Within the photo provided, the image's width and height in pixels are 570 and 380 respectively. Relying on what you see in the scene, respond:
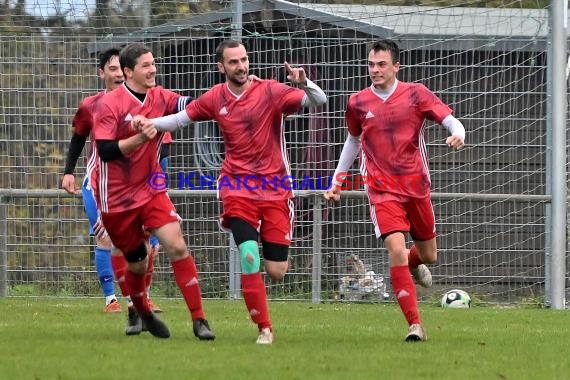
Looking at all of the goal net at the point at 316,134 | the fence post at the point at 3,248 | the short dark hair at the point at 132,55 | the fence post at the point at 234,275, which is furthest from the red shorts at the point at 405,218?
the fence post at the point at 3,248

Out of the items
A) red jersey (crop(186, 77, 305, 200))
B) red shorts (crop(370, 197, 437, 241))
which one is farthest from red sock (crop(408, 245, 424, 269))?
red jersey (crop(186, 77, 305, 200))

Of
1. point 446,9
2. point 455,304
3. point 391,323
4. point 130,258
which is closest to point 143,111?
point 130,258

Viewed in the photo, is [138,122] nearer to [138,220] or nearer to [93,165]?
[138,220]

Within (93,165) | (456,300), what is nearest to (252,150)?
(93,165)

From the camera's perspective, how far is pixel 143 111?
9.29 meters

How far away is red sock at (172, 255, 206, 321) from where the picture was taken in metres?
9.09

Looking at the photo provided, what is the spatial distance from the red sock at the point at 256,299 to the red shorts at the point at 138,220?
0.69 metres

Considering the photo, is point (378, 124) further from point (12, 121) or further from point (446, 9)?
point (12, 121)

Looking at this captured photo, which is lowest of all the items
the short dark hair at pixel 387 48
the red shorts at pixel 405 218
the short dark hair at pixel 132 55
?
the red shorts at pixel 405 218

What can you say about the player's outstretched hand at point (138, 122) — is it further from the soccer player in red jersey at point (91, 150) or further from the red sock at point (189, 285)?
the red sock at point (189, 285)

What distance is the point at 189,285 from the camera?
29.9 feet

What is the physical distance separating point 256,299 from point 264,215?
0.61m

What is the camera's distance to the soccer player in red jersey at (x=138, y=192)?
9.09m

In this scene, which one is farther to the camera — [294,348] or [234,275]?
[234,275]
